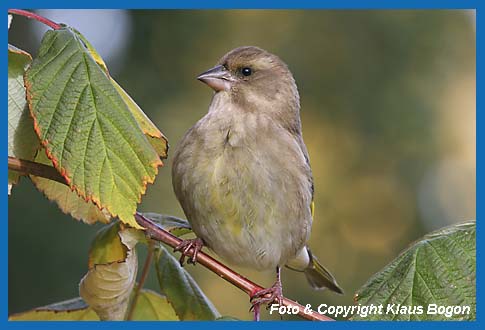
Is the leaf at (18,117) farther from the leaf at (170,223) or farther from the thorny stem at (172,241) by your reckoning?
the leaf at (170,223)

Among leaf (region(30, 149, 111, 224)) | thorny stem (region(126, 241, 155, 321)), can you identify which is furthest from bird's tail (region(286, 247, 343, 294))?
leaf (region(30, 149, 111, 224))

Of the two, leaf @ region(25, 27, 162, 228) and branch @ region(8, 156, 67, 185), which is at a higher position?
leaf @ region(25, 27, 162, 228)

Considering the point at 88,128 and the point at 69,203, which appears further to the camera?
the point at 69,203

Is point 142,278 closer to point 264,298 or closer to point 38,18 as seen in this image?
point 264,298

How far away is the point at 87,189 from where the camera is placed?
1957 mm

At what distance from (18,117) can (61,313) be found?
68 centimetres

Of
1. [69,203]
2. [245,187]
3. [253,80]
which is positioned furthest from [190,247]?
[253,80]

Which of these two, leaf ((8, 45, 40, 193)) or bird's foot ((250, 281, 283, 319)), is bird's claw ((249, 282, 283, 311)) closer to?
bird's foot ((250, 281, 283, 319))

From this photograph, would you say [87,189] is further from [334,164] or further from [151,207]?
[334,164]

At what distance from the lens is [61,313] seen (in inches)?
100

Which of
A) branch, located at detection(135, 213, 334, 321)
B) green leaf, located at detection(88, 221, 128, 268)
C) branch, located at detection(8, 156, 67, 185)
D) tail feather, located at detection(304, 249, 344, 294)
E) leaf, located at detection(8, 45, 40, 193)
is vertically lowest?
tail feather, located at detection(304, 249, 344, 294)

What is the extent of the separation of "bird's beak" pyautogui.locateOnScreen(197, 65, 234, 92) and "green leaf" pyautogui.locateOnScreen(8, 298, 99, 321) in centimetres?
109

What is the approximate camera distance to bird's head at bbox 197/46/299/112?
3281mm

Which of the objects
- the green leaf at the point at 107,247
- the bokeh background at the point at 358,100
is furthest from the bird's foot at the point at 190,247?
the bokeh background at the point at 358,100
